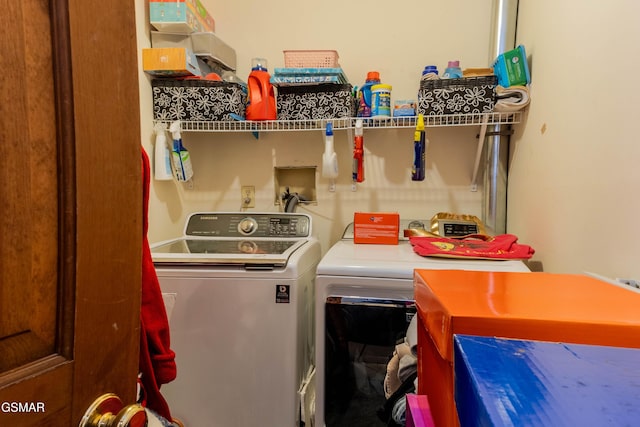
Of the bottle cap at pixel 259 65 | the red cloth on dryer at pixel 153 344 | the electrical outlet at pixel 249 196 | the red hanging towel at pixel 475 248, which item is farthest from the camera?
the electrical outlet at pixel 249 196

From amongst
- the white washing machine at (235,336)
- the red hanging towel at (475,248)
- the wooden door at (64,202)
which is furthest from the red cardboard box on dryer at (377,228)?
the wooden door at (64,202)

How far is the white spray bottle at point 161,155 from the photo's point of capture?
1812 mm

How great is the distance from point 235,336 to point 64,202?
3.06ft

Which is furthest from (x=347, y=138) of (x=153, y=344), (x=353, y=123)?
(x=153, y=344)

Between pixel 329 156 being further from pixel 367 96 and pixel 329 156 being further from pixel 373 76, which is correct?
pixel 373 76

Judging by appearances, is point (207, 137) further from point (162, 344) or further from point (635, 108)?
point (635, 108)

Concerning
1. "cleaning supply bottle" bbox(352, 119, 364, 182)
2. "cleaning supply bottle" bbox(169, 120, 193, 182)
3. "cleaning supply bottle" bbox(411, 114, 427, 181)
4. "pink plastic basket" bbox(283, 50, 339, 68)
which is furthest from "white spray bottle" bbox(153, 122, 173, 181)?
"cleaning supply bottle" bbox(411, 114, 427, 181)

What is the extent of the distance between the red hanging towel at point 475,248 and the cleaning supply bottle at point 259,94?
3.15 feet

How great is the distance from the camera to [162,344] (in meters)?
0.80
